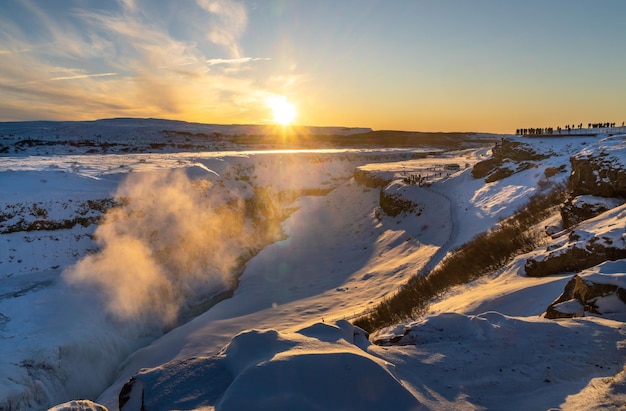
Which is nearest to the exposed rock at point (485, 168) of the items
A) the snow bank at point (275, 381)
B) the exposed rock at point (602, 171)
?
the exposed rock at point (602, 171)

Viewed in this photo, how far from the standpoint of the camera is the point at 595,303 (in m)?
7.29

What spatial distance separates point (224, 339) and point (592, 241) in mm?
13348

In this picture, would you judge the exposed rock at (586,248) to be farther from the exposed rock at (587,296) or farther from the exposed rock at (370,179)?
the exposed rock at (370,179)

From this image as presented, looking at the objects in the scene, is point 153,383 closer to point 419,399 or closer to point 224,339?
point 419,399

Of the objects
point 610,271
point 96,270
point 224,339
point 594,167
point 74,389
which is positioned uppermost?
point 594,167

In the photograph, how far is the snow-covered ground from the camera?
17.7ft

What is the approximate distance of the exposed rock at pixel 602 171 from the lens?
13.2m

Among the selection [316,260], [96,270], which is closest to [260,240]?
[316,260]

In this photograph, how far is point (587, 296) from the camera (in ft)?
24.4

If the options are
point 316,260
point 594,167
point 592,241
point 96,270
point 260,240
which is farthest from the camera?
point 260,240

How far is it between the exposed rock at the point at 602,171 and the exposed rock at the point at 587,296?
807 cm

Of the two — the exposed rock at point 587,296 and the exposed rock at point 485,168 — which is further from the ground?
the exposed rock at point 485,168

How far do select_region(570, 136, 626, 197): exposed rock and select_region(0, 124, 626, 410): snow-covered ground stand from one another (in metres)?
3.07

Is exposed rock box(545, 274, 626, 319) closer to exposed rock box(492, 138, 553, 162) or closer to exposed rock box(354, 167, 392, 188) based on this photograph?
exposed rock box(492, 138, 553, 162)
